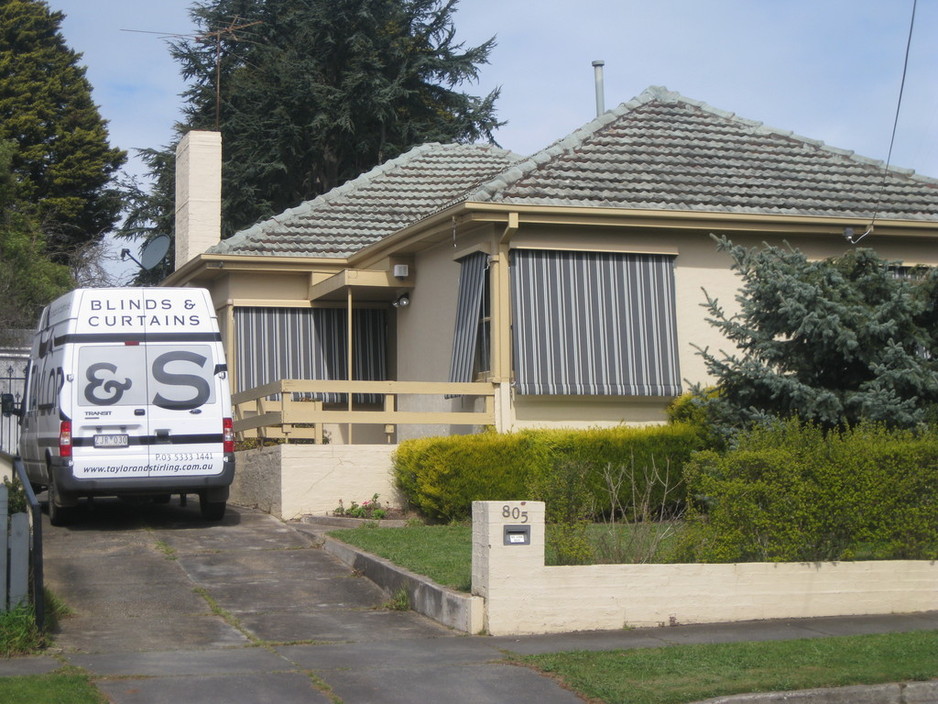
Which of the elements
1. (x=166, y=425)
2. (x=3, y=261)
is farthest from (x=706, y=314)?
(x=3, y=261)

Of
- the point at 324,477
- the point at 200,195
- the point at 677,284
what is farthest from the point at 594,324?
the point at 200,195

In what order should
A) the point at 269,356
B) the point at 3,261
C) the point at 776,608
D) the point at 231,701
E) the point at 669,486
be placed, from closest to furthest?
the point at 231,701 < the point at 776,608 < the point at 669,486 < the point at 269,356 < the point at 3,261

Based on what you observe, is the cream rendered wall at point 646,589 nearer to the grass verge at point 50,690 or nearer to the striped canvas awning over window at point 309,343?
the grass verge at point 50,690

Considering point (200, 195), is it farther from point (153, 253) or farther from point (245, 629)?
point (245, 629)

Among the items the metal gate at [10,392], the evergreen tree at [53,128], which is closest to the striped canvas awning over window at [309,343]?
the metal gate at [10,392]

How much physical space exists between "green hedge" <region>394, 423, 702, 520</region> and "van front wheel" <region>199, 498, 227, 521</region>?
225cm

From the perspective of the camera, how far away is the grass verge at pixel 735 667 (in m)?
7.85

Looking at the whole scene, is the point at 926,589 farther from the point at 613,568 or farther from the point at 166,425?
the point at 166,425

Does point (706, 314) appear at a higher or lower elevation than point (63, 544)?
higher

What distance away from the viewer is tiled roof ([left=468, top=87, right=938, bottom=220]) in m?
16.6

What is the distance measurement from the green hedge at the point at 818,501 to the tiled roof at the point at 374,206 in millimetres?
10125

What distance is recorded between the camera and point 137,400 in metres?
14.3

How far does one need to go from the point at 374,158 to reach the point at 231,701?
1231 inches

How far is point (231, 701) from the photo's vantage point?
7.67 m
